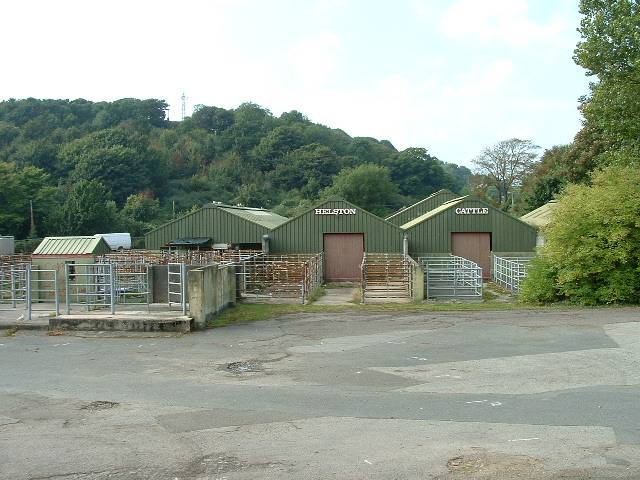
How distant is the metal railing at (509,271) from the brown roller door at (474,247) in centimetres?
102

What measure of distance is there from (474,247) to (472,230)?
37.0 inches

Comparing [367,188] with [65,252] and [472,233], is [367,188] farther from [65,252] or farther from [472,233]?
[65,252]

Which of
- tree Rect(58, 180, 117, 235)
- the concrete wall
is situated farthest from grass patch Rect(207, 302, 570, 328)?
tree Rect(58, 180, 117, 235)

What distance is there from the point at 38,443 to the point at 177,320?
8.65 m

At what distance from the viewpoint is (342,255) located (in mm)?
36281

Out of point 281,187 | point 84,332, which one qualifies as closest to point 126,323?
point 84,332

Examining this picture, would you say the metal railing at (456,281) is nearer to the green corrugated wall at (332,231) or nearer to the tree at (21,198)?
the green corrugated wall at (332,231)

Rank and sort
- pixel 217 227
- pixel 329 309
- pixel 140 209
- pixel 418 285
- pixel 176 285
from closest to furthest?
pixel 176 285 < pixel 329 309 < pixel 418 285 < pixel 217 227 < pixel 140 209

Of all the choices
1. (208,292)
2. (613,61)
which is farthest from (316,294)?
(613,61)

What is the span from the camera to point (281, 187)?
106 meters

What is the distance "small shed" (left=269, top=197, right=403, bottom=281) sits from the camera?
118ft

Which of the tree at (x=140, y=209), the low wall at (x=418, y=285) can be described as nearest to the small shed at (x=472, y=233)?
the low wall at (x=418, y=285)

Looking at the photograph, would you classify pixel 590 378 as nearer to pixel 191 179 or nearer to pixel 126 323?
pixel 126 323

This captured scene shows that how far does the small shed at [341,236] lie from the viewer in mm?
36062
